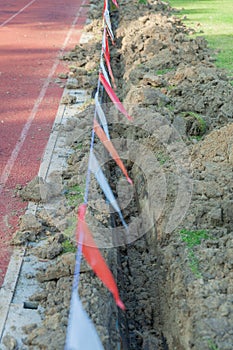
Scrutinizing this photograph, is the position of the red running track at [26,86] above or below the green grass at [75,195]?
below

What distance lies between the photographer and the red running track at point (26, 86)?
7.86m

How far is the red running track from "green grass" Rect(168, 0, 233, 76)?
3.32 meters

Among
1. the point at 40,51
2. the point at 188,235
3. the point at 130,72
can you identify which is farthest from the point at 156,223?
the point at 40,51

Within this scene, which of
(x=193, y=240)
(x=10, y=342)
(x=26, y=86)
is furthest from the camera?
(x=26, y=86)

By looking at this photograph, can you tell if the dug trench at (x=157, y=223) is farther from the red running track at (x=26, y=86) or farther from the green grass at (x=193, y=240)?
the red running track at (x=26, y=86)

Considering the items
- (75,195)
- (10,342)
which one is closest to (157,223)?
(75,195)

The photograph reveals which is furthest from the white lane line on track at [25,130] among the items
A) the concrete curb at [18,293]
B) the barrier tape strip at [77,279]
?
the barrier tape strip at [77,279]

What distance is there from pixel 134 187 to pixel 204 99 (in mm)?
1981

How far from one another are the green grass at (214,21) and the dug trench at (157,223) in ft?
9.58

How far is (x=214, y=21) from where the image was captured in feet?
61.4

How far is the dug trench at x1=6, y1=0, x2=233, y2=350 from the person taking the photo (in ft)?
17.0

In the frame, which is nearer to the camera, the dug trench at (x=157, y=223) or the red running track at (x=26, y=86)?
the dug trench at (x=157, y=223)

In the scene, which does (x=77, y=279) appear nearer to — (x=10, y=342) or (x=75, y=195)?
(x=10, y=342)

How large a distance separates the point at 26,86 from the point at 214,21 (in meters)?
8.34
